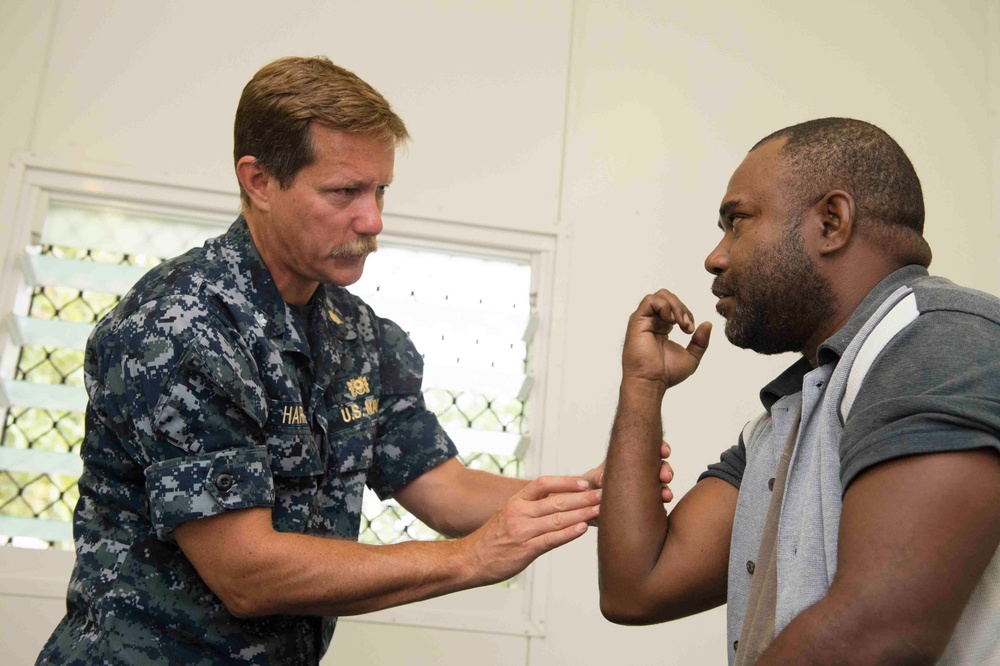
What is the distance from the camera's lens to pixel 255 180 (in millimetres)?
2031

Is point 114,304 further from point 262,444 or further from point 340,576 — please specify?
point 340,576

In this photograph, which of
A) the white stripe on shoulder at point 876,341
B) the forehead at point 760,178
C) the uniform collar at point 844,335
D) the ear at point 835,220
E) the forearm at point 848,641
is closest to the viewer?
the forearm at point 848,641

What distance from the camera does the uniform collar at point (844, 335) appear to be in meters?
1.40

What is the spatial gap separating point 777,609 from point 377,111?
131 centimetres

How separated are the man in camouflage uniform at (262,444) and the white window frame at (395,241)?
3.41 feet

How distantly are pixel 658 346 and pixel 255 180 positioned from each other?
94 centimetres

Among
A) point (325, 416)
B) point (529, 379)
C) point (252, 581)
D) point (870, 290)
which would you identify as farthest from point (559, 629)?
point (870, 290)

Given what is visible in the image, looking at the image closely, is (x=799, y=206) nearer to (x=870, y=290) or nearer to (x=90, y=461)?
(x=870, y=290)

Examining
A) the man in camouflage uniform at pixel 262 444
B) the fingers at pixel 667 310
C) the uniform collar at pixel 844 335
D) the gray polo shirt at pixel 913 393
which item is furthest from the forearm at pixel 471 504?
the gray polo shirt at pixel 913 393

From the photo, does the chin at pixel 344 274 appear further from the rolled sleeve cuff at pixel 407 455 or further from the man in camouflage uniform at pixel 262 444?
the rolled sleeve cuff at pixel 407 455

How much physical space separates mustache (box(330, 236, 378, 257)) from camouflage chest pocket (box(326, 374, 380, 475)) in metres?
0.29

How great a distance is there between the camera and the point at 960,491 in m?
1.08

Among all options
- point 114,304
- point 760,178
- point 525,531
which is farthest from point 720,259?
A: point 114,304

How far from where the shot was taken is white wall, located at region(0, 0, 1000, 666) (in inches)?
122
